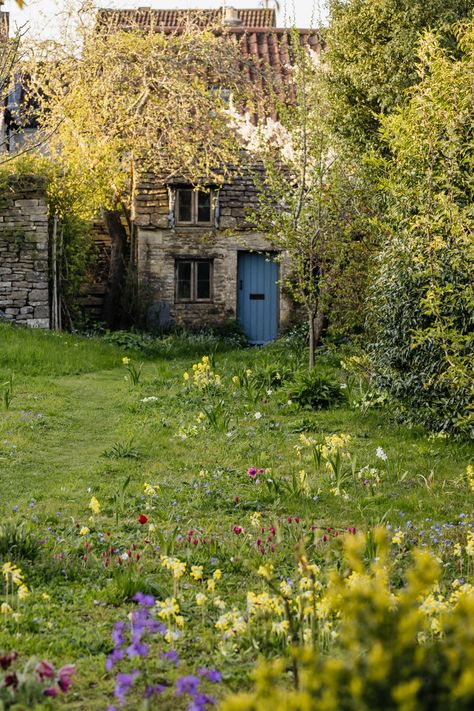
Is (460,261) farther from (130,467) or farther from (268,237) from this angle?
(268,237)

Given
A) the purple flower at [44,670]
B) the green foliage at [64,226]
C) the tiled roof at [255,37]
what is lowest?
the purple flower at [44,670]

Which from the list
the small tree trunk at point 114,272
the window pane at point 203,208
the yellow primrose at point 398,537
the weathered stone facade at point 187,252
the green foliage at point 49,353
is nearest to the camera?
the yellow primrose at point 398,537

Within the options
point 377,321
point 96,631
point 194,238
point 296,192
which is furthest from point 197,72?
point 96,631

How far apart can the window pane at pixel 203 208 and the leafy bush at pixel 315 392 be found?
39.8 feet

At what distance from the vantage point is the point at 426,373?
9.84m

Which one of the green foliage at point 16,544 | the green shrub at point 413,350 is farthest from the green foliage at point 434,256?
the green foliage at point 16,544

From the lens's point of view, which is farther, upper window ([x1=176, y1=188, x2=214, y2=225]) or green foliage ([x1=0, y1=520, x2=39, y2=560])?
upper window ([x1=176, y1=188, x2=214, y2=225])

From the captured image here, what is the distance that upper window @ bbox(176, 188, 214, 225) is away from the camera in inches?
936

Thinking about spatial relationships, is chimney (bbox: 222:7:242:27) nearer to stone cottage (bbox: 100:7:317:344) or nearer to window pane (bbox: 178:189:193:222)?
stone cottage (bbox: 100:7:317:344)

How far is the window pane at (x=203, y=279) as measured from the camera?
23.8 metres

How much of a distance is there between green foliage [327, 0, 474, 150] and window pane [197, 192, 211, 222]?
224 inches

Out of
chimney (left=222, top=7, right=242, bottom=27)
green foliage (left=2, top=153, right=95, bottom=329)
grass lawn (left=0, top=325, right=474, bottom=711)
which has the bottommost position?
grass lawn (left=0, top=325, right=474, bottom=711)

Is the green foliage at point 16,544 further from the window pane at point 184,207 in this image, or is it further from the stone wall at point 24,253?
the window pane at point 184,207

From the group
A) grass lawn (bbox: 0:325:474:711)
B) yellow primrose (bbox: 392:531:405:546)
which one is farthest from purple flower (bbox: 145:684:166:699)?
yellow primrose (bbox: 392:531:405:546)
